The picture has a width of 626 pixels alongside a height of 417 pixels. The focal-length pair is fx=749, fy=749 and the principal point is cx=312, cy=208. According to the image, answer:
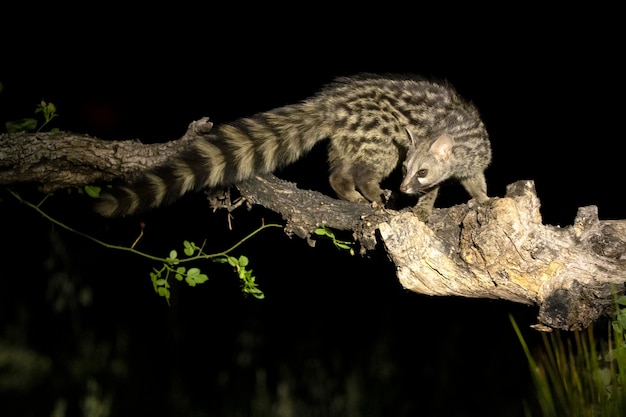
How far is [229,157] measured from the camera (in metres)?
3.13

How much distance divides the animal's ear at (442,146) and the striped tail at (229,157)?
1.71 feet

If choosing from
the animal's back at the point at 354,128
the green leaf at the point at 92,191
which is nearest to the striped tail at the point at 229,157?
the animal's back at the point at 354,128

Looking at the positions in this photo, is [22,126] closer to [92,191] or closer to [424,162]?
[92,191]

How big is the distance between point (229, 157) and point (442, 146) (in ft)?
3.66

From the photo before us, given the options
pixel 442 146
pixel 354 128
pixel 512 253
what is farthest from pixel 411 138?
pixel 512 253

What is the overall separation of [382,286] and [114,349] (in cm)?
179

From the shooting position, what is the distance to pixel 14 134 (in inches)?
114

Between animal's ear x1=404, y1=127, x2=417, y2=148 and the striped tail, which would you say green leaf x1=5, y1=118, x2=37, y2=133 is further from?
animal's ear x1=404, y1=127, x2=417, y2=148

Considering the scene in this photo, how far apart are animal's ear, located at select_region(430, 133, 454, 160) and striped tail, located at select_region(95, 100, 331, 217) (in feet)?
1.71

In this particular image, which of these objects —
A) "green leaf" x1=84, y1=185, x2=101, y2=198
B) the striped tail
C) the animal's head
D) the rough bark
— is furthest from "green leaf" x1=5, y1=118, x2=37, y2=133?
the animal's head

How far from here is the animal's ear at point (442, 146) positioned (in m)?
3.63

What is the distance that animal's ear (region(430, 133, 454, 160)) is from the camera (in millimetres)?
3633

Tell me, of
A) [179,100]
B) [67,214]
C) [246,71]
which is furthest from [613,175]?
[67,214]

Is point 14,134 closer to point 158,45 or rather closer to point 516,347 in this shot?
point 158,45
